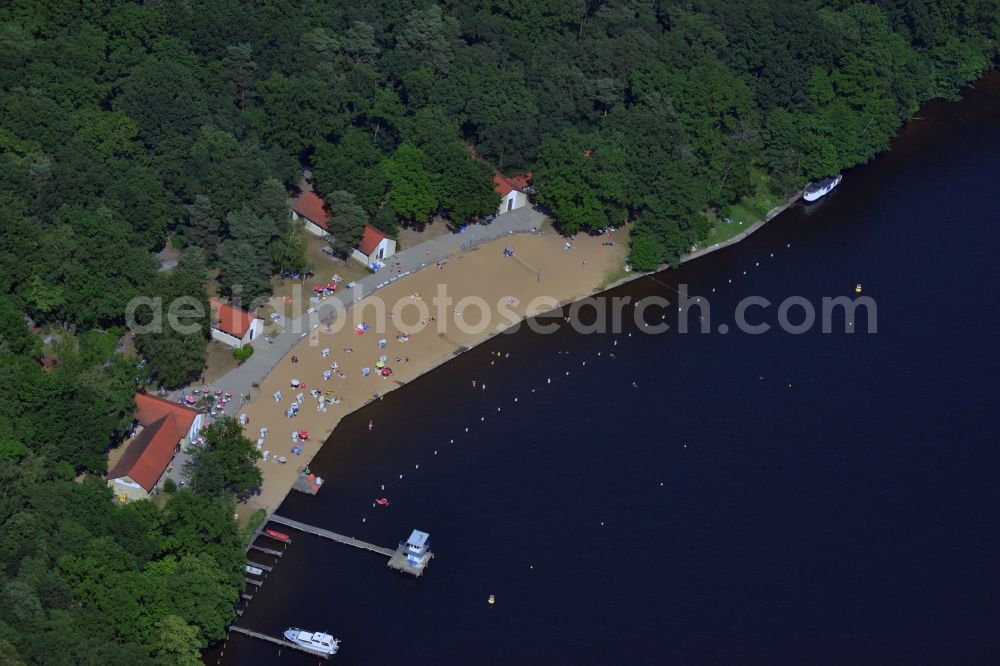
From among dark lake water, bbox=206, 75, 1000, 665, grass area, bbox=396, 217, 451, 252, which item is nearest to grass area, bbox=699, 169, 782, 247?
dark lake water, bbox=206, 75, 1000, 665

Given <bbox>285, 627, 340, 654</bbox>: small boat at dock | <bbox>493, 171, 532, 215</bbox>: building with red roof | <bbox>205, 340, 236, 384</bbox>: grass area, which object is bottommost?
<bbox>285, 627, 340, 654</bbox>: small boat at dock

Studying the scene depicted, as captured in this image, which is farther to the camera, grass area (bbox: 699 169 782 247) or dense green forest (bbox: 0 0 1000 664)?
grass area (bbox: 699 169 782 247)

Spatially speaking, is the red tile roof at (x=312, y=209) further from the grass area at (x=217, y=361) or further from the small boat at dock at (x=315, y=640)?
the small boat at dock at (x=315, y=640)

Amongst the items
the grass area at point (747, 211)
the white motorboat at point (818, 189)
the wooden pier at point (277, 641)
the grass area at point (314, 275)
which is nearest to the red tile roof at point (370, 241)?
the grass area at point (314, 275)

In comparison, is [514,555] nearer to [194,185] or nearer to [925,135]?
[194,185]

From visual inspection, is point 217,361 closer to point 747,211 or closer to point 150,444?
point 150,444

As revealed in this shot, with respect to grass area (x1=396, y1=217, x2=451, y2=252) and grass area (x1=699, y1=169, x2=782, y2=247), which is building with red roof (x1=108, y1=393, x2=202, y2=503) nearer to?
grass area (x1=396, y1=217, x2=451, y2=252)

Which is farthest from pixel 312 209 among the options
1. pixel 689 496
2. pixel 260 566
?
pixel 689 496

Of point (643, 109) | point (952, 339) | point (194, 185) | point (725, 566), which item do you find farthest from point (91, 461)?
point (952, 339)
